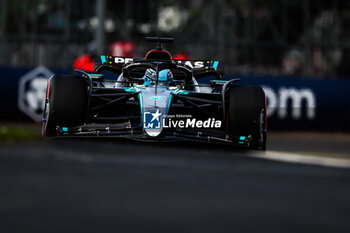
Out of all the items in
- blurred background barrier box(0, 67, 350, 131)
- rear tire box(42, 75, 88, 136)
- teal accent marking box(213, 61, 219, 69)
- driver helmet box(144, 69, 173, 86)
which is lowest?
blurred background barrier box(0, 67, 350, 131)

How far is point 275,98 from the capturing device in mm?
11180

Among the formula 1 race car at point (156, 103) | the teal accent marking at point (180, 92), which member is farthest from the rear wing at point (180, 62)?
the teal accent marking at point (180, 92)

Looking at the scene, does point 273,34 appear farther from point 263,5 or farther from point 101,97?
point 101,97

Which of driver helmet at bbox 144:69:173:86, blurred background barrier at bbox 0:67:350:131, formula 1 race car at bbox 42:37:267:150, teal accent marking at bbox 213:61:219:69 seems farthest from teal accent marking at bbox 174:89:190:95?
blurred background barrier at bbox 0:67:350:131

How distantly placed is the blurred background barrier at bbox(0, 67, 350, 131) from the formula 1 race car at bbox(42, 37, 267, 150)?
1.17 metres

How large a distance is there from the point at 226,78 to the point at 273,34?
5.86ft

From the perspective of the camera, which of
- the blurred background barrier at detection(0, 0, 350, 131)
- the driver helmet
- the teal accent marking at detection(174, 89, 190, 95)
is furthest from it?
the blurred background barrier at detection(0, 0, 350, 131)

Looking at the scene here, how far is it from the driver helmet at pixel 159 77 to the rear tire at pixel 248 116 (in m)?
0.61

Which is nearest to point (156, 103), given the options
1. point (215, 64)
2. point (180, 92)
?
point (180, 92)

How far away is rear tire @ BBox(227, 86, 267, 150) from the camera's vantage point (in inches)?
334

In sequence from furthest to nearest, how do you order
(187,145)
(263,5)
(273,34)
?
(263,5)
(273,34)
(187,145)

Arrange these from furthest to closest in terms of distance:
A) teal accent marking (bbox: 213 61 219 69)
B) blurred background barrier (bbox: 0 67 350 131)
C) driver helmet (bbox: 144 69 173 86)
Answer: blurred background barrier (bbox: 0 67 350 131), teal accent marking (bbox: 213 61 219 69), driver helmet (bbox: 144 69 173 86)

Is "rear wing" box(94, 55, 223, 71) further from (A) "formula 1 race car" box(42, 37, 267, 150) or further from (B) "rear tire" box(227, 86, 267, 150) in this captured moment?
(B) "rear tire" box(227, 86, 267, 150)

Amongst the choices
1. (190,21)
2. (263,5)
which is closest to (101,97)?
(190,21)
